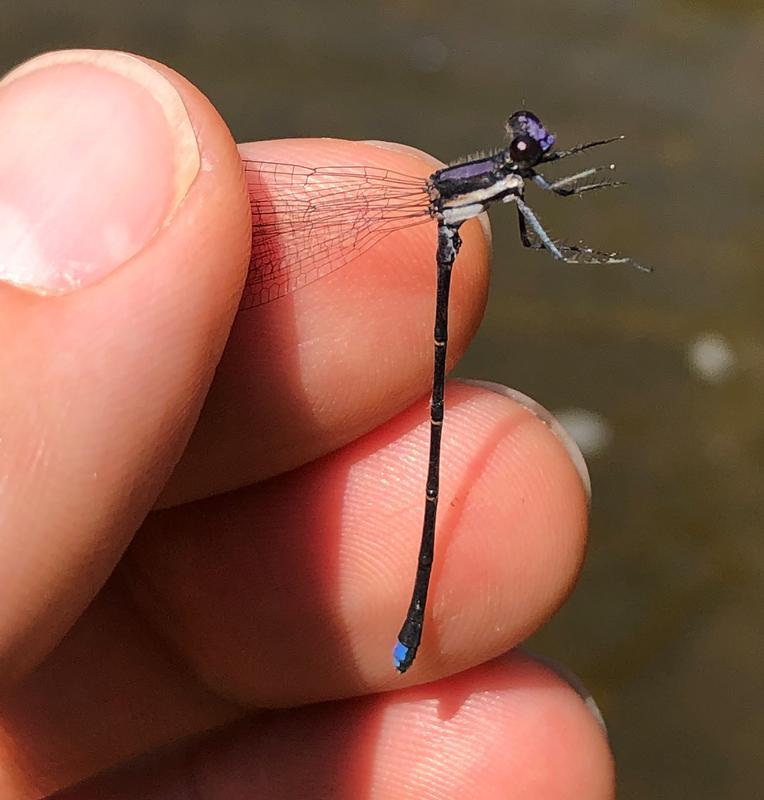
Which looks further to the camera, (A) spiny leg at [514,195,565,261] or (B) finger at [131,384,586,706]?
(B) finger at [131,384,586,706]

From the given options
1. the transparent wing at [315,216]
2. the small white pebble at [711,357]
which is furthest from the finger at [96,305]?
the small white pebble at [711,357]

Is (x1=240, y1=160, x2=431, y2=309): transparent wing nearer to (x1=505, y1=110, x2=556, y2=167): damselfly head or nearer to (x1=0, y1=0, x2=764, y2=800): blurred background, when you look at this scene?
(x1=505, y1=110, x2=556, y2=167): damselfly head

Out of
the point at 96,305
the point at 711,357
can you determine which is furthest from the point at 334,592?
the point at 711,357

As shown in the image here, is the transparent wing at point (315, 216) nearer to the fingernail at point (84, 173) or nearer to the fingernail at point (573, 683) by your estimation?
the fingernail at point (84, 173)

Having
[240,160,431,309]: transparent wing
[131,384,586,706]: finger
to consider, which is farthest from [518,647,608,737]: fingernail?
[240,160,431,309]: transparent wing

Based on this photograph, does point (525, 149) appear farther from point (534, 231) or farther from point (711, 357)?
point (711, 357)

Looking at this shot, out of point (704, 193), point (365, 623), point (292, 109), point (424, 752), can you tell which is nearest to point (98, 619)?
point (365, 623)
